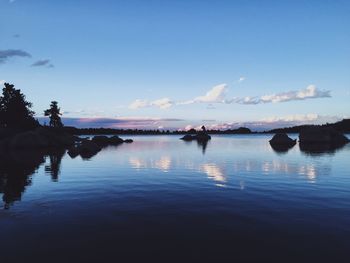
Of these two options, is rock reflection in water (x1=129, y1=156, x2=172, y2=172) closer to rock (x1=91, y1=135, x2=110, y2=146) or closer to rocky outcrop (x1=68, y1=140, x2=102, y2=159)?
rocky outcrop (x1=68, y1=140, x2=102, y2=159)

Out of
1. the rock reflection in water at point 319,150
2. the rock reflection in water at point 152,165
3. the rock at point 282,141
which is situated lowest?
the rock reflection in water at point 152,165

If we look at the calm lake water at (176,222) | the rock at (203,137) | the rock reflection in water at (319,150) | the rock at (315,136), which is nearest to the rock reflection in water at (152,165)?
the calm lake water at (176,222)

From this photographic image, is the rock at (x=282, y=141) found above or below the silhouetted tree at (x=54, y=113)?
below

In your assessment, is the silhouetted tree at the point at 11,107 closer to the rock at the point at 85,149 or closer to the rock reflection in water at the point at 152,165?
the rock at the point at 85,149

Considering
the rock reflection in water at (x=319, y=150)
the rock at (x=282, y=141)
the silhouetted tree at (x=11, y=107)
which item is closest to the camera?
the rock reflection in water at (x=319, y=150)

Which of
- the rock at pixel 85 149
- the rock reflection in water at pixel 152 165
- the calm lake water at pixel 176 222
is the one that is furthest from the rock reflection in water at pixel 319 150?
the rock at pixel 85 149

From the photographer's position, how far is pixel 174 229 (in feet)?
38.4

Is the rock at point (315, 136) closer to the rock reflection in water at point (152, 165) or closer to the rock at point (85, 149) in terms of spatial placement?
the rock at point (85, 149)

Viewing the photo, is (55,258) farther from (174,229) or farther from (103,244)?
(174,229)

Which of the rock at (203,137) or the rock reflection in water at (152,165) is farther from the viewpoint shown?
the rock at (203,137)

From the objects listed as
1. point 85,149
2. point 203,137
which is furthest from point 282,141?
point 85,149

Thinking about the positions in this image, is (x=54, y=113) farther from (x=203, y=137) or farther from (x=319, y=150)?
(x=319, y=150)

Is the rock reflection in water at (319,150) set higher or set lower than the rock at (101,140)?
lower

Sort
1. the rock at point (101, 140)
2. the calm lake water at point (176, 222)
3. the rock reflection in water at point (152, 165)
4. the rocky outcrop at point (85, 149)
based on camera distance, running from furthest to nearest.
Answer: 1. the rock at point (101, 140)
2. the rocky outcrop at point (85, 149)
3. the rock reflection in water at point (152, 165)
4. the calm lake water at point (176, 222)
